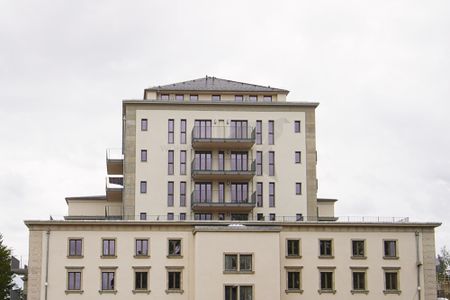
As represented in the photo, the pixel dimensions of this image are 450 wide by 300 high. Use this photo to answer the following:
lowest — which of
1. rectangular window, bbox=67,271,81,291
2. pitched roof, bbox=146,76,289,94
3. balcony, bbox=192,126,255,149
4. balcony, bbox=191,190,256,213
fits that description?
rectangular window, bbox=67,271,81,291

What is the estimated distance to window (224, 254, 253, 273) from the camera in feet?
211

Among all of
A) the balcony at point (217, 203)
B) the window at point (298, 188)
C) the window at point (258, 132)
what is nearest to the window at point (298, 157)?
the window at point (298, 188)

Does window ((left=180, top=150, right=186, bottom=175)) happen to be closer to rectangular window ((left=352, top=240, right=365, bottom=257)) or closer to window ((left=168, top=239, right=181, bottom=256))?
window ((left=168, top=239, right=181, bottom=256))

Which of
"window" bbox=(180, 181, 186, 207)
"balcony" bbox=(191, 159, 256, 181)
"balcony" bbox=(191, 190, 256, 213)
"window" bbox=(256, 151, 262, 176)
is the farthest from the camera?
"window" bbox=(256, 151, 262, 176)

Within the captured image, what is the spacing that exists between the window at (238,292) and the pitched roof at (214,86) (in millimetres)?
21320

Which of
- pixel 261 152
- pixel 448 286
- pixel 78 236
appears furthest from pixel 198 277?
pixel 448 286

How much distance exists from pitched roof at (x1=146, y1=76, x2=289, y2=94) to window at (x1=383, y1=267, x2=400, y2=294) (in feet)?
66.4

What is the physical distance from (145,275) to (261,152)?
17340mm

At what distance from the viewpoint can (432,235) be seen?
69.2 meters

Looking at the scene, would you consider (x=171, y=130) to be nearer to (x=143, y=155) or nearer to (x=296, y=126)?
(x=143, y=155)

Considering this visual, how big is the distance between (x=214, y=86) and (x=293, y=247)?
19324 millimetres

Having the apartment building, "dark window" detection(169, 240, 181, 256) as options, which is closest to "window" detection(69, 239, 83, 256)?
the apartment building

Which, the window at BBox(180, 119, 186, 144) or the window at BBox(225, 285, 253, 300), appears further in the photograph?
the window at BBox(180, 119, 186, 144)

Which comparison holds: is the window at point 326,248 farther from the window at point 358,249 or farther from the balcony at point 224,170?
the balcony at point 224,170
